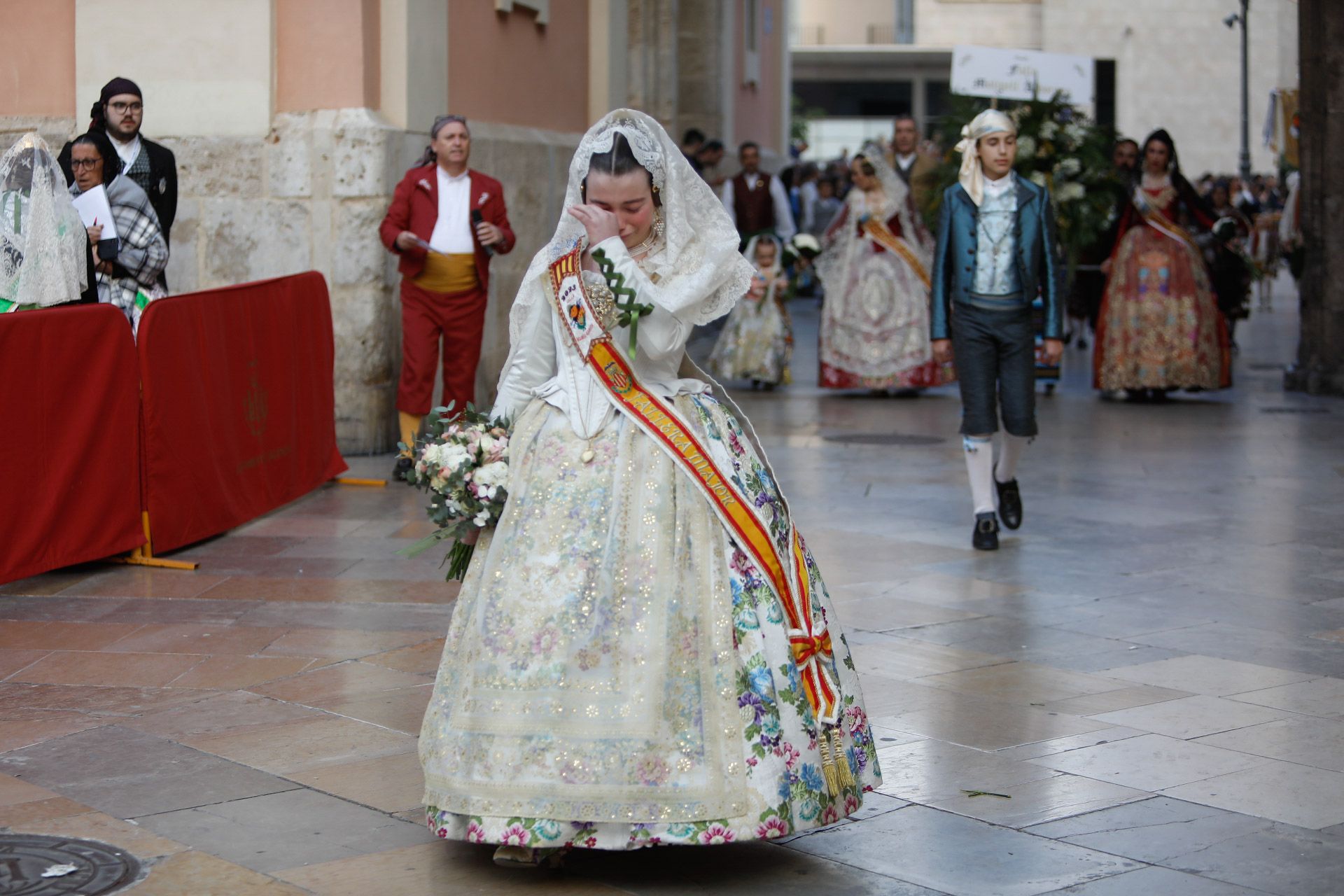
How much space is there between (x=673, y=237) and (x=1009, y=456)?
4456mm

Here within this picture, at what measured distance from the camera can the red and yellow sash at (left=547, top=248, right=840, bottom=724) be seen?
410cm

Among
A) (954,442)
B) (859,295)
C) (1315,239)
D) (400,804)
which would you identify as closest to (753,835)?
(400,804)

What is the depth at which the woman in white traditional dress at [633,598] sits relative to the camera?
3900 mm

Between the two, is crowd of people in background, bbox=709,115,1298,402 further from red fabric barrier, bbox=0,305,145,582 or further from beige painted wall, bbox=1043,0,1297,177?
beige painted wall, bbox=1043,0,1297,177

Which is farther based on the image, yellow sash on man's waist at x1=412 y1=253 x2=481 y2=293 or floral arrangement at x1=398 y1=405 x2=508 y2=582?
yellow sash on man's waist at x1=412 y1=253 x2=481 y2=293

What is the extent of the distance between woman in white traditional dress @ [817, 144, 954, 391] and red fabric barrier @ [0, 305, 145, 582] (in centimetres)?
754

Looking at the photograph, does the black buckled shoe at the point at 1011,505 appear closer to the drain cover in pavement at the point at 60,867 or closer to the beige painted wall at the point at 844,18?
the drain cover in pavement at the point at 60,867

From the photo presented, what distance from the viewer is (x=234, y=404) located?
866cm

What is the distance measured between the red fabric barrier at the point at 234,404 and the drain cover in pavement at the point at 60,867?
147 inches

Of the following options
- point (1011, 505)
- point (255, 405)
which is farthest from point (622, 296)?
point (255, 405)

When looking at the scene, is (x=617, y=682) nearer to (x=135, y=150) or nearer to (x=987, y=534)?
(x=987, y=534)

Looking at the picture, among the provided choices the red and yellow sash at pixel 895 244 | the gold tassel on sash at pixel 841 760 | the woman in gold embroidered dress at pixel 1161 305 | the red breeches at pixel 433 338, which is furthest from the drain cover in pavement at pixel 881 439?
the gold tassel on sash at pixel 841 760

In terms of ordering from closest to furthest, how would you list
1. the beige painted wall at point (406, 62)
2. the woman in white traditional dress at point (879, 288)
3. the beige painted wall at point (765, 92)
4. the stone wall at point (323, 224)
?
1. the stone wall at point (323, 224)
2. the beige painted wall at point (406, 62)
3. the woman in white traditional dress at point (879, 288)
4. the beige painted wall at point (765, 92)

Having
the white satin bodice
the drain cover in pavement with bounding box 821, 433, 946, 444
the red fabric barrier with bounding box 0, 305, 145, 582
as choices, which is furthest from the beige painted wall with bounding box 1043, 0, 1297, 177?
the white satin bodice
